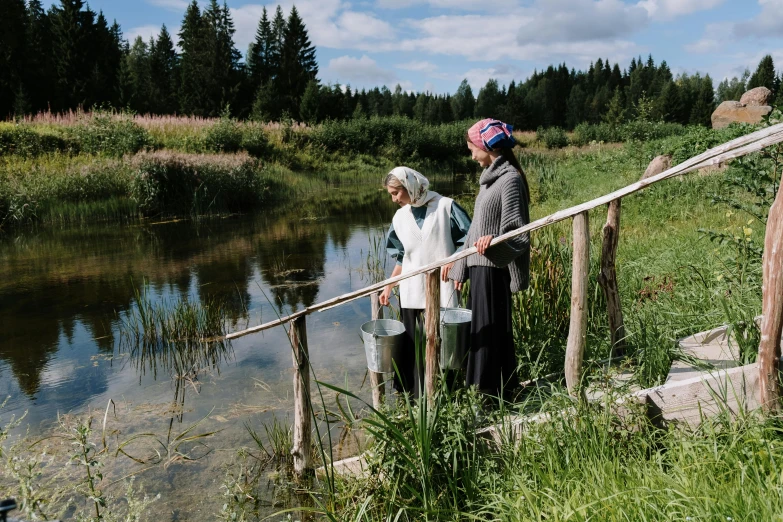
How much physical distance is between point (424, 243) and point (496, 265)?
789mm

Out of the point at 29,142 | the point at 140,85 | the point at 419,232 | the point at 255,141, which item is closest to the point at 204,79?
the point at 140,85

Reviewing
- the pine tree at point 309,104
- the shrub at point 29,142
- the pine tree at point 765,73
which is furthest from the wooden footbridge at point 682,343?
the pine tree at point 765,73

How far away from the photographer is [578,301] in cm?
310

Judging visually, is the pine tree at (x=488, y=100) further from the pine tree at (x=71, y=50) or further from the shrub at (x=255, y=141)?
the shrub at (x=255, y=141)

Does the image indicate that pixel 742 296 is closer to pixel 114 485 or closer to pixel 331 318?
pixel 114 485

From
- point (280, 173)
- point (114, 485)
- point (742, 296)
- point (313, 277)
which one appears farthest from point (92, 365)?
point (280, 173)

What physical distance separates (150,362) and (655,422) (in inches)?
192

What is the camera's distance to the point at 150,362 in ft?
19.9

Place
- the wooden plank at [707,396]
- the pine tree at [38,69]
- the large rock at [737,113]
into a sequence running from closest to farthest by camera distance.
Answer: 1. the wooden plank at [707,396]
2. the large rock at [737,113]
3. the pine tree at [38,69]

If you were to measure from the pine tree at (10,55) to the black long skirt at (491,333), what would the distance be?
32.4m

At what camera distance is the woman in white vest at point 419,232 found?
3988 millimetres

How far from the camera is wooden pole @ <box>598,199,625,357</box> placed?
10.9 ft

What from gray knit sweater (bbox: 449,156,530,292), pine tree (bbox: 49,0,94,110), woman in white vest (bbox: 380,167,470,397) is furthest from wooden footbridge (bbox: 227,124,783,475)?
pine tree (bbox: 49,0,94,110)

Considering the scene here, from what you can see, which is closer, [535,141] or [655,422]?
[655,422]
